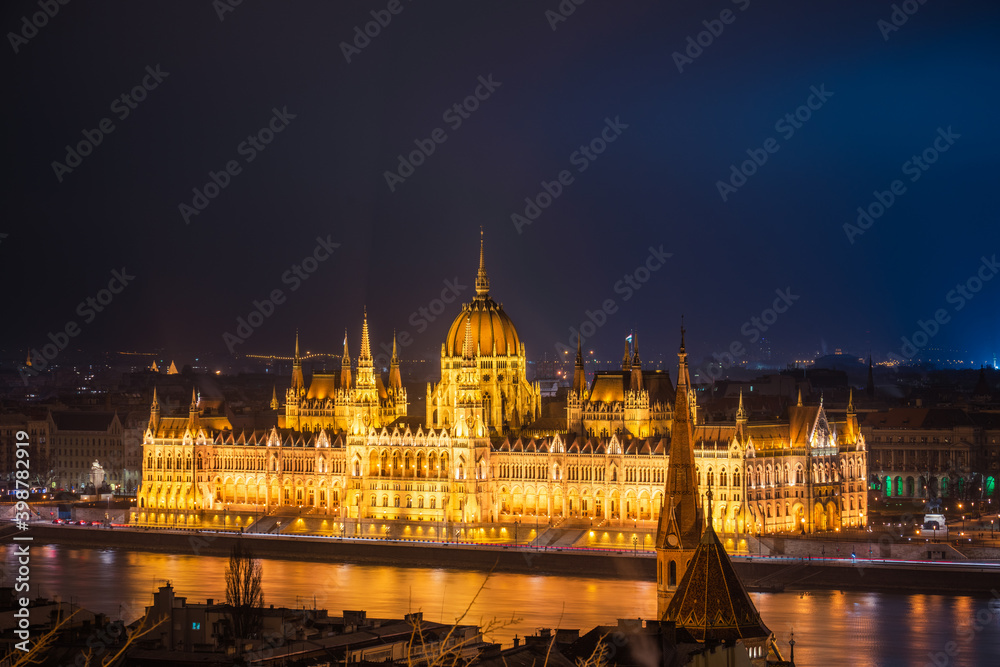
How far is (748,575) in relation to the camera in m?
97.3

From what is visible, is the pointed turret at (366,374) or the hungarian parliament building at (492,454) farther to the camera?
the pointed turret at (366,374)

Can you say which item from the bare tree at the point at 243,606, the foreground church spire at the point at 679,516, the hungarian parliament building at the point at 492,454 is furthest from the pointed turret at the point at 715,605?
the hungarian parliament building at the point at 492,454

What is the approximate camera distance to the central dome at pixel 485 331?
123750 millimetres

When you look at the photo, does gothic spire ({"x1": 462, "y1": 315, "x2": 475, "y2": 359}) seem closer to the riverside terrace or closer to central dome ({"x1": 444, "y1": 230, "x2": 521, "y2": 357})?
central dome ({"x1": 444, "y1": 230, "x2": 521, "y2": 357})

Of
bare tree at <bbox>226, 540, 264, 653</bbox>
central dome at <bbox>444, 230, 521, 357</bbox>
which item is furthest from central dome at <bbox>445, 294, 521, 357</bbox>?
bare tree at <bbox>226, 540, 264, 653</bbox>

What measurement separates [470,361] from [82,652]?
74.5 metres

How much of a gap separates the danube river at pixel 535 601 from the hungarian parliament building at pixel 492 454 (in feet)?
37.2

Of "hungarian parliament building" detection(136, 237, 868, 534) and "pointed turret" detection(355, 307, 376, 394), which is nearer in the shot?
"hungarian parliament building" detection(136, 237, 868, 534)

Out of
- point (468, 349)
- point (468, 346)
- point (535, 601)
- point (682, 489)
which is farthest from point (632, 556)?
point (682, 489)

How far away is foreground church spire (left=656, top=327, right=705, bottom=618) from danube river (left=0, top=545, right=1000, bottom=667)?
18490 millimetres

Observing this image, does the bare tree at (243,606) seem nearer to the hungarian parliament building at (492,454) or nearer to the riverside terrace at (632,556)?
the riverside terrace at (632,556)

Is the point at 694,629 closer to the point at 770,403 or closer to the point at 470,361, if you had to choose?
the point at 470,361

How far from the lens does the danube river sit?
7662 centimetres

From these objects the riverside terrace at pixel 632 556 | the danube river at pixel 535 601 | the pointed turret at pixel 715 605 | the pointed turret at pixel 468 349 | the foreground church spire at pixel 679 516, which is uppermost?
the pointed turret at pixel 468 349
